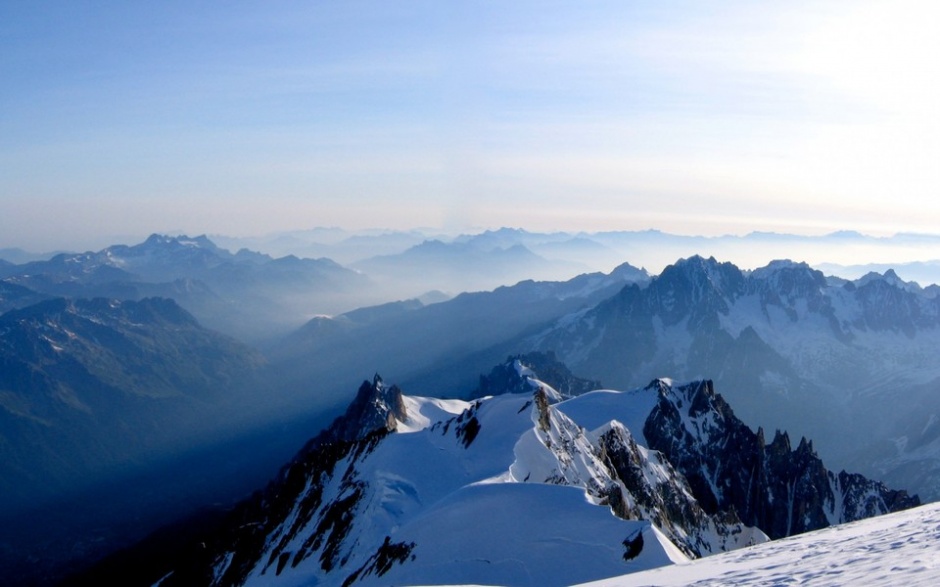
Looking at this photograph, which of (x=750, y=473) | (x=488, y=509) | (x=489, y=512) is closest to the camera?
(x=489, y=512)

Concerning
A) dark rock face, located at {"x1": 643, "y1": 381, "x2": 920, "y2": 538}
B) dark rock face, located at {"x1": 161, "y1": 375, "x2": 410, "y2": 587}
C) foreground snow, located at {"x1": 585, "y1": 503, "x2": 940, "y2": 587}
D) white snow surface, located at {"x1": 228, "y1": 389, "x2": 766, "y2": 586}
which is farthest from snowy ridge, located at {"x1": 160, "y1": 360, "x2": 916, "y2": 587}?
foreground snow, located at {"x1": 585, "y1": 503, "x2": 940, "y2": 587}

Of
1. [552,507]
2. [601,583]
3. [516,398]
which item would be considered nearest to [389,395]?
[516,398]

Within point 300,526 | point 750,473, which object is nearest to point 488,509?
point 300,526

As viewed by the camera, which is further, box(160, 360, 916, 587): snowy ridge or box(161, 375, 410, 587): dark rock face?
box(161, 375, 410, 587): dark rock face

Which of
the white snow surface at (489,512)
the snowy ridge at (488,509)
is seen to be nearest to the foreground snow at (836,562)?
the white snow surface at (489,512)

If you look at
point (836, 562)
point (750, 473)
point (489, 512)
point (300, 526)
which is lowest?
point (750, 473)

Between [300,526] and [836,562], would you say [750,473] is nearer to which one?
[300,526]

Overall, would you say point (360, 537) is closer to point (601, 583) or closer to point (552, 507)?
point (552, 507)

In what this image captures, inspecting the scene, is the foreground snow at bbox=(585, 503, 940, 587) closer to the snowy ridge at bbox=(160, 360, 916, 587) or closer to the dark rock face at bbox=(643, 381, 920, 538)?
the snowy ridge at bbox=(160, 360, 916, 587)
